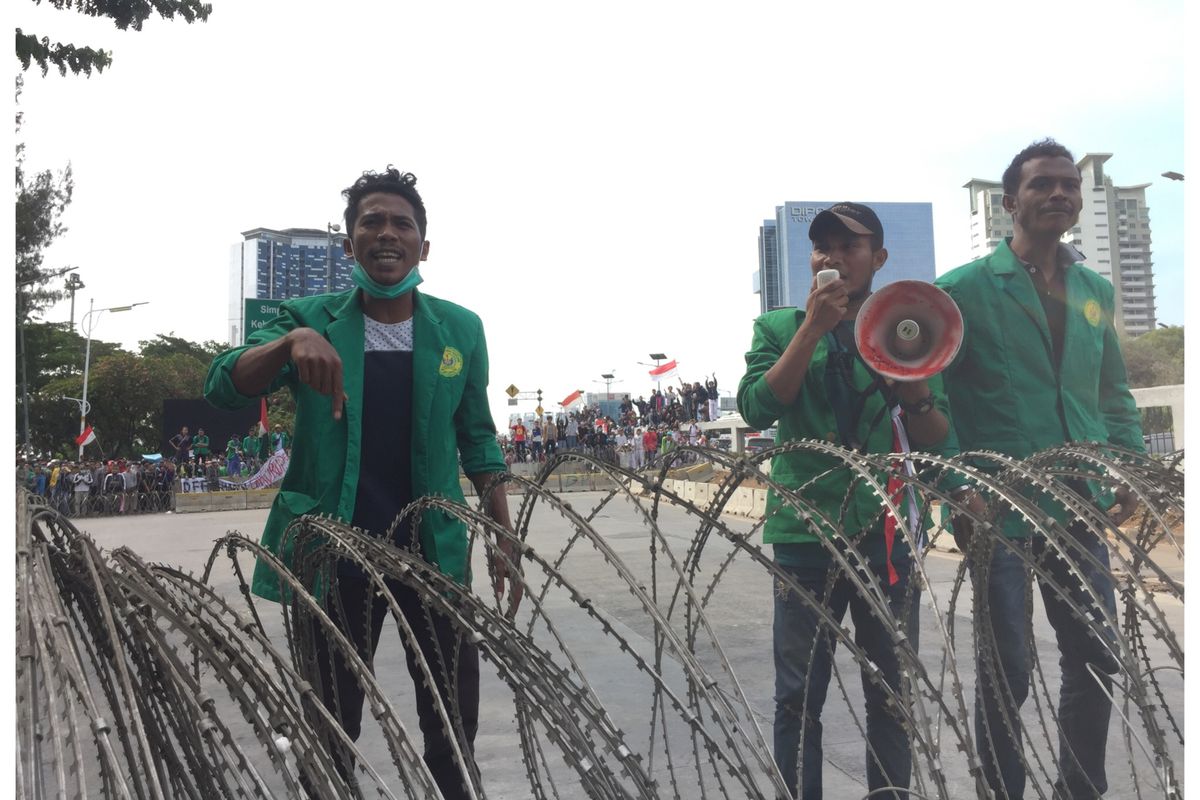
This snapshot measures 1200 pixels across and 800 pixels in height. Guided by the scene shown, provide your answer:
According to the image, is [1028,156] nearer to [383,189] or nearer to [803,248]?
[803,248]

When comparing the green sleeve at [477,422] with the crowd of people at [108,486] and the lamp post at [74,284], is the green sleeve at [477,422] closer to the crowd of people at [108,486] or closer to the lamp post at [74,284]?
the crowd of people at [108,486]

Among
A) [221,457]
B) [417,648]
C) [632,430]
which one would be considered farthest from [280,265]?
[221,457]

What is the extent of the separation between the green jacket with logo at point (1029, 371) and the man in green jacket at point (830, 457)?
18 centimetres

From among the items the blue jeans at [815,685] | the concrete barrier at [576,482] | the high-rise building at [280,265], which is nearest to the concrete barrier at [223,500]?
the concrete barrier at [576,482]

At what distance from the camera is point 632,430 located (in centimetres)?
2409

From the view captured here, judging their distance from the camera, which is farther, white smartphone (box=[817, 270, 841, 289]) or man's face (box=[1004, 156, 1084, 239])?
man's face (box=[1004, 156, 1084, 239])

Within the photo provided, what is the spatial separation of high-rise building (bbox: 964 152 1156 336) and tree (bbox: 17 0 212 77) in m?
3.44

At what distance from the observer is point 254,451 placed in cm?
→ 2323

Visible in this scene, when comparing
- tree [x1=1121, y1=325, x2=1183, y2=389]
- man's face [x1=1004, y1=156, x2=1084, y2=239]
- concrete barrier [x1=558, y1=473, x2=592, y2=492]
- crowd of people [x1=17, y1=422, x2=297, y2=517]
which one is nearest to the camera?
man's face [x1=1004, y1=156, x2=1084, y2=239]

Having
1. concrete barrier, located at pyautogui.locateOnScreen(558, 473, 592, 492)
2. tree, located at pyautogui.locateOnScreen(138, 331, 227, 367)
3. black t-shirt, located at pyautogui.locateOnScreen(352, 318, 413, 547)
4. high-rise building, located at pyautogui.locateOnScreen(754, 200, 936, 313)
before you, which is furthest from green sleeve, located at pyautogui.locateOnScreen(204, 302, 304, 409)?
tree, located at pyautogui.locateOnScreen(138, 331, 227, 367)

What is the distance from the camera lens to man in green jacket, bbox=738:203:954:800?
2.51m

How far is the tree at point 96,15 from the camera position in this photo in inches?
157

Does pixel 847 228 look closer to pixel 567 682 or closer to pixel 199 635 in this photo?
pixel 567 682

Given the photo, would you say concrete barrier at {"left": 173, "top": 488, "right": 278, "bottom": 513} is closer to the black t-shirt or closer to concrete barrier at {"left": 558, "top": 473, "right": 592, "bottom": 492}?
concrete barrier at {"left": 558, "top": 473, "right": 592, "bottom": 492}
